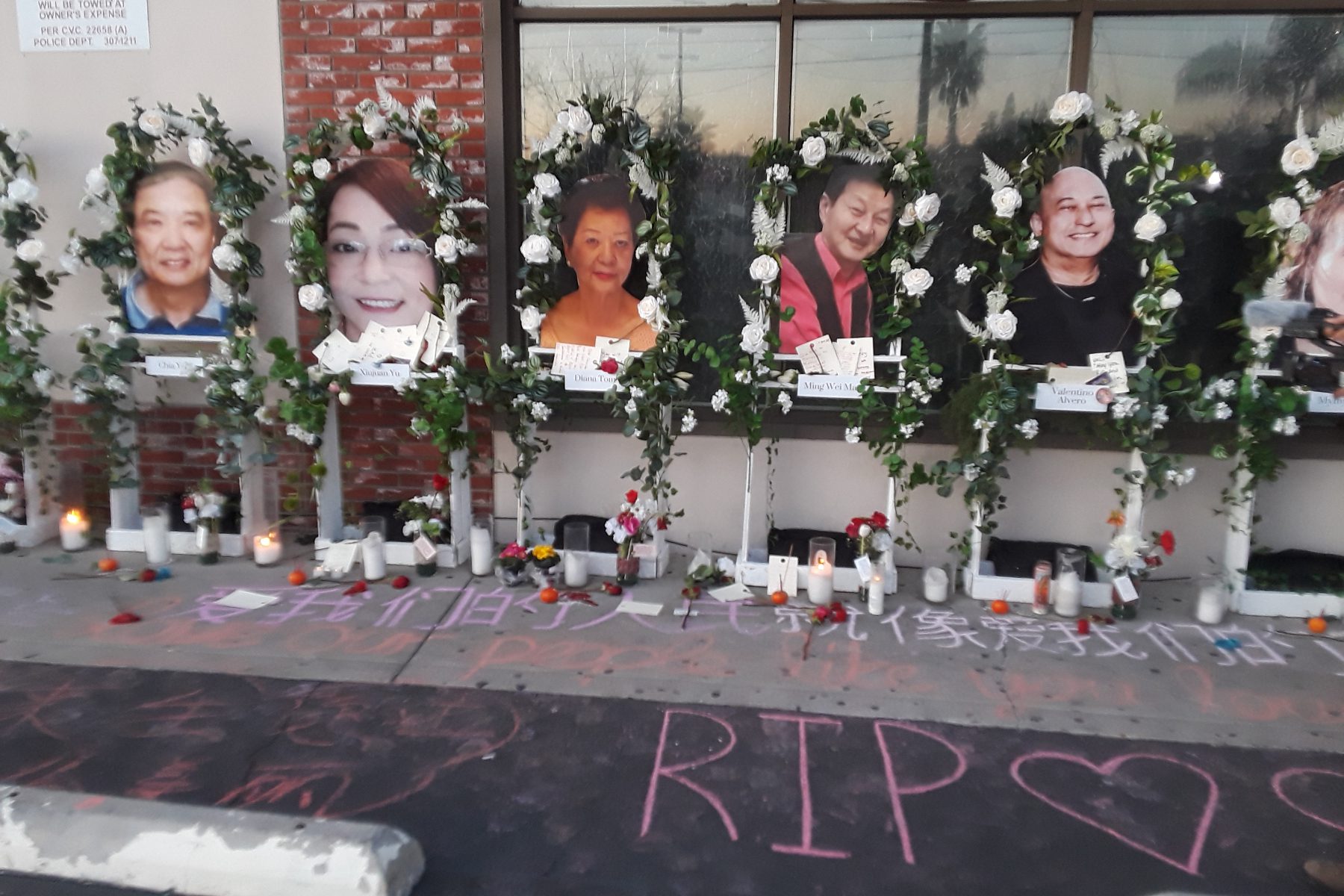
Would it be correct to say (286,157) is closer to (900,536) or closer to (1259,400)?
(900,536)

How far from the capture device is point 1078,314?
4012mm

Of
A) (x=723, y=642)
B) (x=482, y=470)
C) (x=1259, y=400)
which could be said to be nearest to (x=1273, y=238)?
(x=1259, y=400)

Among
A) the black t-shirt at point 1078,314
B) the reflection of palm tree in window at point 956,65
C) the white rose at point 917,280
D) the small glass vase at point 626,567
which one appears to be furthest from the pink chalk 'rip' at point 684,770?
the reflection of palm tree in window at point 956,65

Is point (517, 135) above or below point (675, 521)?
above

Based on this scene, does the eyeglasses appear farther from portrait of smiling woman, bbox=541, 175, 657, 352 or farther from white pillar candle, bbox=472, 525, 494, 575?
white pillar candle, bbox=472, 525, 494, 575

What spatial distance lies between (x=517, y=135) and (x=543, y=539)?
2.06 meters

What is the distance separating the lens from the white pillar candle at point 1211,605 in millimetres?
3881

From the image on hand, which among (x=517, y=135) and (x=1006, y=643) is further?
(x=517, y=135)

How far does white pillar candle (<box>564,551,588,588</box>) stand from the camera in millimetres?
4258

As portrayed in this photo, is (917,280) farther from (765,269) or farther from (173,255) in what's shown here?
(173,255)

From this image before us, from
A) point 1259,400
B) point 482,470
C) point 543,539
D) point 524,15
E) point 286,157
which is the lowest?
point 543,539

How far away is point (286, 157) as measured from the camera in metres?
4.60

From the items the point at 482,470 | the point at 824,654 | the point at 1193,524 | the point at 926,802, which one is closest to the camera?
the point at 926,802

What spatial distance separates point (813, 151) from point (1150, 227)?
1.44 m
